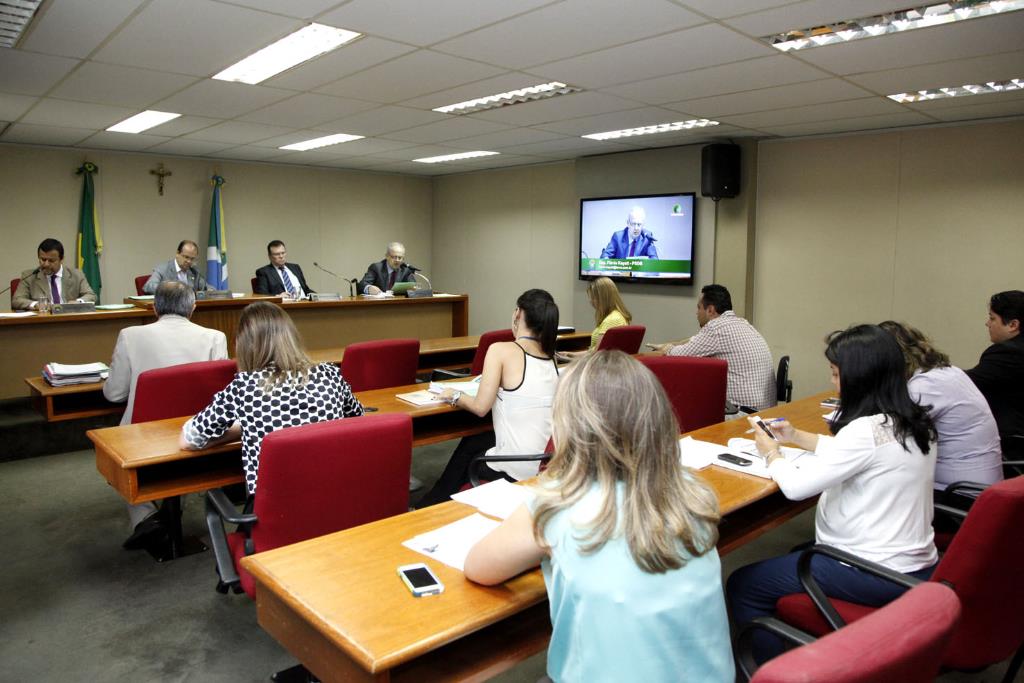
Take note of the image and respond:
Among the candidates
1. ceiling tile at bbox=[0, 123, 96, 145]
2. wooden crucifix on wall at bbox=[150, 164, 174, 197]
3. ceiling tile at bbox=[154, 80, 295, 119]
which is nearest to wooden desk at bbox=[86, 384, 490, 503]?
ceiling tile at bbox=[154, 80, 295, 119]

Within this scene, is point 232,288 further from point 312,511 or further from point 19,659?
point 312,511

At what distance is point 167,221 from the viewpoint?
844cm

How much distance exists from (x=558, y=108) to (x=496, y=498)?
4.06m

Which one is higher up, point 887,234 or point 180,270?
point 887,234

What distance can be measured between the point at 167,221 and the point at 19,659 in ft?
22.5

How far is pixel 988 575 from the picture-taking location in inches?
65.9

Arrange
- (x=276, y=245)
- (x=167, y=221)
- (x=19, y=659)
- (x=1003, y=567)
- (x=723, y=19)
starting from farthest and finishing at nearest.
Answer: (x=167, y=221) → (x=276, y=245) → (x=723, y=19) → (x=19, y=659) → (x=1003, y=567)

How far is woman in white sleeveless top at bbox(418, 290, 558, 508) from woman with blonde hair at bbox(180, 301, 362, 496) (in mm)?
640

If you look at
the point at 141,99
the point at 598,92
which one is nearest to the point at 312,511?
the point at 598,92

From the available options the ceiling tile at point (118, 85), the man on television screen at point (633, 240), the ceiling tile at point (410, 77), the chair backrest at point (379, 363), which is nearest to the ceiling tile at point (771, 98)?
the ceiling tile at point (410, 77)

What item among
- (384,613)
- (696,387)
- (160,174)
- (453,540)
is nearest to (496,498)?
(453,540)

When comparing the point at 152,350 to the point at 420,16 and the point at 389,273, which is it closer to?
the point at 420,16

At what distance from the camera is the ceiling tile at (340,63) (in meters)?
3.82

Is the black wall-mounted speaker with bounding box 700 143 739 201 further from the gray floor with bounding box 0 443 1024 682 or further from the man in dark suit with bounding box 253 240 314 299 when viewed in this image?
the man in dark suit with bounding box 253 240 314 299
